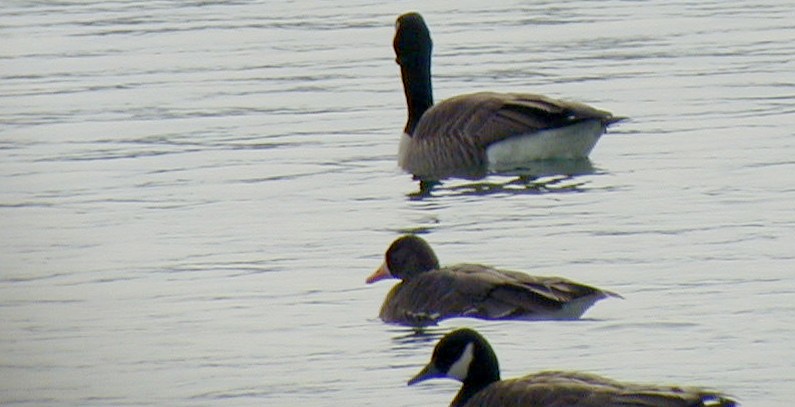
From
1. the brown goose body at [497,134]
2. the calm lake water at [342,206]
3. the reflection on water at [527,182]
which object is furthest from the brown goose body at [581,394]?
the brown goose body at [497,134]

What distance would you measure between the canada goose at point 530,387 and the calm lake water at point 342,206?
2.11ft

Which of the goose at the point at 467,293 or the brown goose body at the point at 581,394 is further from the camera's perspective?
the goose at the point at 467,293

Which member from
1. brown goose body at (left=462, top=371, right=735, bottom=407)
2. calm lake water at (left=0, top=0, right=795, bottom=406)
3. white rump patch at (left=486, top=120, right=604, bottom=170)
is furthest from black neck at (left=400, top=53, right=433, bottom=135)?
brown goose body at (left=462, top=371, right=735, bottom=407)

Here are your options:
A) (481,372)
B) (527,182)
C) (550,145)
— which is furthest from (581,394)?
(550,145)

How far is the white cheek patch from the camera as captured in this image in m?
10.2

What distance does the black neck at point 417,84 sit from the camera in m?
20.4

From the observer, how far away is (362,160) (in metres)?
19.5

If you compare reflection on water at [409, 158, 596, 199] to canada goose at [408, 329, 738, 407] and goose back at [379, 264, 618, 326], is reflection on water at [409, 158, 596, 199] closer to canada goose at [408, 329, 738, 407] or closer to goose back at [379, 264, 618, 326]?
goose back at [379, 264, 618, 326]

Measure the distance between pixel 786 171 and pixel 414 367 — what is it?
22.5 ft

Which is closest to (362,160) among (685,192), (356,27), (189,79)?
(685,192)

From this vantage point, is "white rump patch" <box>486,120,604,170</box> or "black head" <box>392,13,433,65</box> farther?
"black head" <box>392,13,433,65</box>

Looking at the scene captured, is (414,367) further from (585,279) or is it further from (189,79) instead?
(189,79)

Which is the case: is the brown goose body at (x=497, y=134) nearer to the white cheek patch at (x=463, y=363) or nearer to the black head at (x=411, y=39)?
the black head at (x=411, y=39)

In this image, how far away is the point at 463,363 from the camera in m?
10.3
